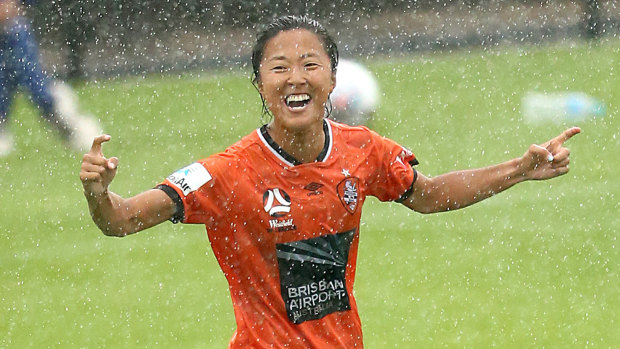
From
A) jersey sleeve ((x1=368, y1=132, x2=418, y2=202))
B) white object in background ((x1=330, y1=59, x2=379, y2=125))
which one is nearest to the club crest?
jersey sleeve ((x1=368, y1=132, x2=418, y2=202))

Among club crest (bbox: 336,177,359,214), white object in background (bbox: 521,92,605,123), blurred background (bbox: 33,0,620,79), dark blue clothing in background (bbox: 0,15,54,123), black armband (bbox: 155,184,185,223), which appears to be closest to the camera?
black armband (bbox: 155,184,185,223)

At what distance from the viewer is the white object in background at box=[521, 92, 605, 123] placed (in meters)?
9.25

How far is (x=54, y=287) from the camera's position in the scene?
5.88m

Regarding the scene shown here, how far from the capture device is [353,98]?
880cm

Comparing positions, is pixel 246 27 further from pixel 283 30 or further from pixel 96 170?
pixel 96 170

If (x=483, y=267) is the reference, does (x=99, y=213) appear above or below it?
above

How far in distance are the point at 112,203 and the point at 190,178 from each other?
0.28m

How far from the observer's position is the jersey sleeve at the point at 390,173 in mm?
3568

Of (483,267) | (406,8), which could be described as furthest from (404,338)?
(406,8)

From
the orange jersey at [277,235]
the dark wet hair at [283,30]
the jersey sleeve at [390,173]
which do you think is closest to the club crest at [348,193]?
the orange jersey at [277,235]

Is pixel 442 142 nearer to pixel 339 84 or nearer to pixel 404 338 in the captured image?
pixel 339 84

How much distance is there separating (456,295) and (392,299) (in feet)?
1.01

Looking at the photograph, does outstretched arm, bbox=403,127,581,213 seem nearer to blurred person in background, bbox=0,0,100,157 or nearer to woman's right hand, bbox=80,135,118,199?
woman's right hand, bbox=80,135,118,199

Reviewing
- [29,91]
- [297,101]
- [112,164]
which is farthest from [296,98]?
Result: [29,91]
